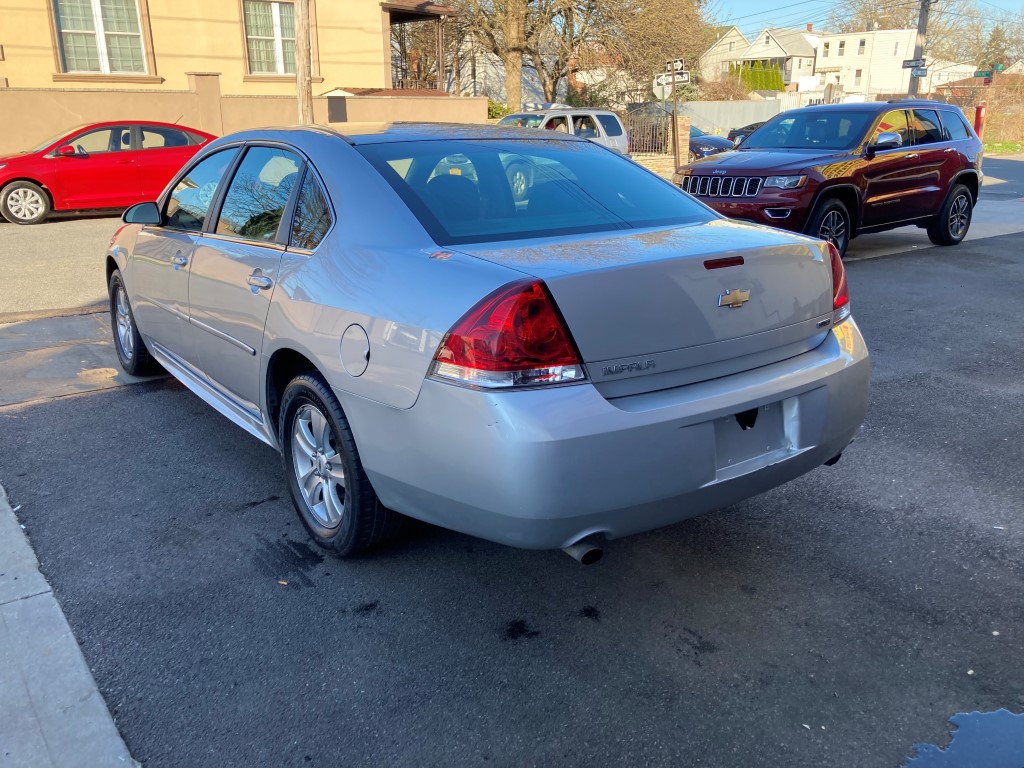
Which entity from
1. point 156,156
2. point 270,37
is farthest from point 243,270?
point 270,37

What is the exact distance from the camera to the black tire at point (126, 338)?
5555 mm

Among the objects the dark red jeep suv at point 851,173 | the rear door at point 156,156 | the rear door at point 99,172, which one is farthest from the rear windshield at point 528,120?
the dark red jeep suv at point 851,173

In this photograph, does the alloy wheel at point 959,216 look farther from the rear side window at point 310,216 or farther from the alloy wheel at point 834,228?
the rear side window at point 310,216

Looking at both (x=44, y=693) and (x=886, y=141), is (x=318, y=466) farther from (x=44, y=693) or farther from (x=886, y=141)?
(x=886, y=141)

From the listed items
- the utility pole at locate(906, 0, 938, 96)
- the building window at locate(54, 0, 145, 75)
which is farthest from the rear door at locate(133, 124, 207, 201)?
the utility pole at locate(906, 0, 938, 96)

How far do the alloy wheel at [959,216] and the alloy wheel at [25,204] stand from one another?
1310 centimetres

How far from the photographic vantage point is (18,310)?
764 centimetres

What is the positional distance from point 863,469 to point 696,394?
192cm

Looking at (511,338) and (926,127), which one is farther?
(926,127)

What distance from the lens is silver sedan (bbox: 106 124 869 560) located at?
103 inches

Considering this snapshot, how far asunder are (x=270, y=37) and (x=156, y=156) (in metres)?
8.88

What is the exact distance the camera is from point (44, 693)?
2693 mm

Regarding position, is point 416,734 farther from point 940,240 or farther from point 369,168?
point 940,240

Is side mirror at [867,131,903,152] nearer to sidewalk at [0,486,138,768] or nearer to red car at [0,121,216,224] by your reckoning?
sidewalk at [0,486,138,768]
